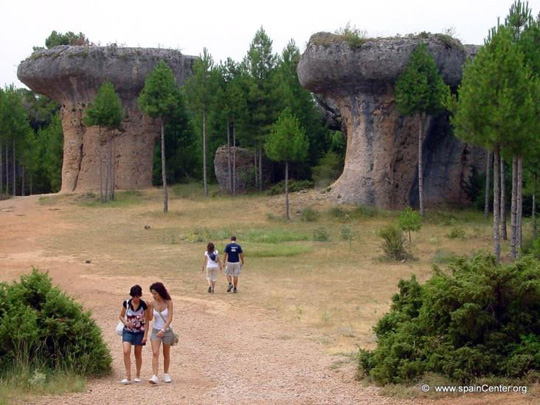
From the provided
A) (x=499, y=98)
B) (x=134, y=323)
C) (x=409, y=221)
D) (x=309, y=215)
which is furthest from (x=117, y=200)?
(x=134, y=323)

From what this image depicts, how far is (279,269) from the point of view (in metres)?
19.6

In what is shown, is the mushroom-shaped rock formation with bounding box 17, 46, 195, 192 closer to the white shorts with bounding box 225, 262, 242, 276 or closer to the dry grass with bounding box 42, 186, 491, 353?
the dry grass with bounding box 42, 186, 491, 353

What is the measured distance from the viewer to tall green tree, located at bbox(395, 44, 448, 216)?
97.3ft

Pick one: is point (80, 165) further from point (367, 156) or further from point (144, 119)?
point (367, 156)

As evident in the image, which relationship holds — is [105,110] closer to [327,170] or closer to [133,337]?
[327,170]

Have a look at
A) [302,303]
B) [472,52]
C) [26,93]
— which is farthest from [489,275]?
[26,93]

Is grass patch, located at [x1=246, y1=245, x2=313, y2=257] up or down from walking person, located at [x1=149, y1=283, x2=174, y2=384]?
down

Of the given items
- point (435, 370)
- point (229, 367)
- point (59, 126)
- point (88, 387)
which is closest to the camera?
point (435, 370)

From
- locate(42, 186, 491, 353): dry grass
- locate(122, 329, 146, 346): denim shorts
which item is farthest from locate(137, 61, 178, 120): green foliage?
locate(122, 329, 146, 346): denim shorts

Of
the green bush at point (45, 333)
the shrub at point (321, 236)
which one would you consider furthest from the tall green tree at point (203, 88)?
the green bush at point (45, 333)

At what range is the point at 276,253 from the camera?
22.1 m

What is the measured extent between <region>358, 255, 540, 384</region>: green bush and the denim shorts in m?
2.91

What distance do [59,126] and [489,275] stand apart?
46.6m

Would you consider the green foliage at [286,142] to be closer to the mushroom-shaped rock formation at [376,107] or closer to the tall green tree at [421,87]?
the mushroom-shaped rock formation at [376,107]
